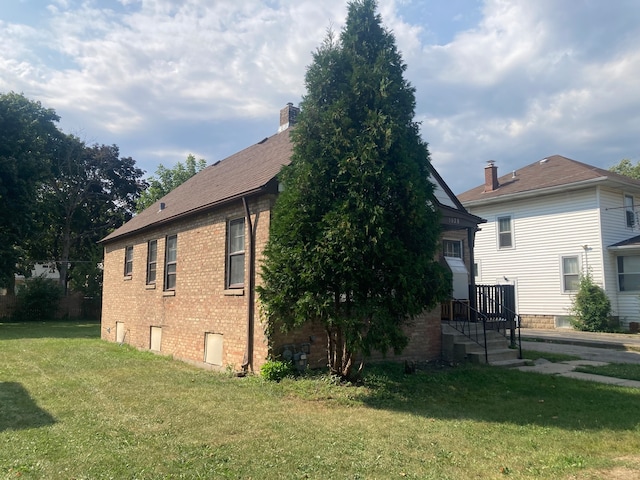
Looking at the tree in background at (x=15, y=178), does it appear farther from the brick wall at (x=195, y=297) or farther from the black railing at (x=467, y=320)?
the black railing at (x=467, y=320)

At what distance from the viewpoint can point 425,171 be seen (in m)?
8.15

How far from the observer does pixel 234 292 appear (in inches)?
395

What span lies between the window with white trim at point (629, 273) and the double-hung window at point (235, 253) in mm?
17582

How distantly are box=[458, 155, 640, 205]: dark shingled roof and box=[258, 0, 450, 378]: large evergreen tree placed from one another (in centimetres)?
1595

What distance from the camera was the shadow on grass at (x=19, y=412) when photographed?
6148 millimetres

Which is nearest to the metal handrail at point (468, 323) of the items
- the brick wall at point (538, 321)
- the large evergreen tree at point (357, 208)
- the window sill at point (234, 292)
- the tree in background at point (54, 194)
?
the large evergreen tree at point (357, 208)

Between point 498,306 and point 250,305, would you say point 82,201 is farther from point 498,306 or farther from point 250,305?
point 498,306

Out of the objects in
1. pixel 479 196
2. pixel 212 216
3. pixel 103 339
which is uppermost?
pixel 479 196

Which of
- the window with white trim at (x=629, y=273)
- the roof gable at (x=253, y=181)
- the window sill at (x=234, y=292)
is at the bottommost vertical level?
the window sill at (x=234, y=292)

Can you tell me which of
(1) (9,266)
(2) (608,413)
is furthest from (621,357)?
(1) (9,266)

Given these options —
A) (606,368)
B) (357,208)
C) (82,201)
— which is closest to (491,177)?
(606,368)

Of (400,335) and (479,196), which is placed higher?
(479,196)

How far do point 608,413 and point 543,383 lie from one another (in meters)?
2.11

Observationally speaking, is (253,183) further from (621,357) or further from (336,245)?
(621,357)
